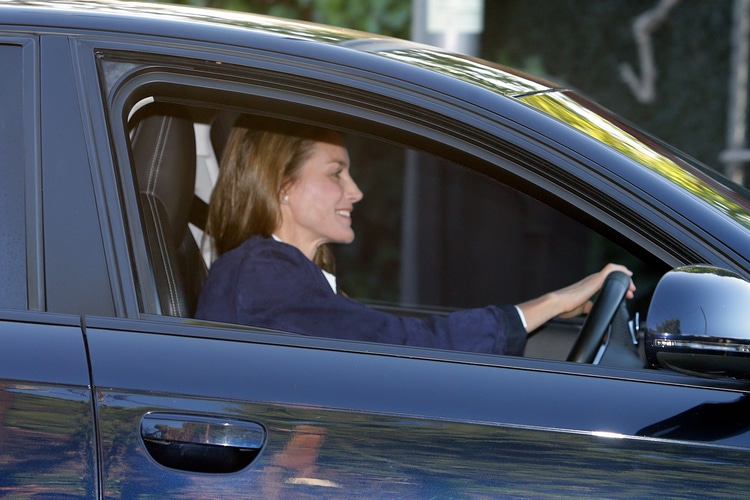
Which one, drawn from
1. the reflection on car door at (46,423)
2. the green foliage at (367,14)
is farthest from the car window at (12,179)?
the green foliage at (367,14)

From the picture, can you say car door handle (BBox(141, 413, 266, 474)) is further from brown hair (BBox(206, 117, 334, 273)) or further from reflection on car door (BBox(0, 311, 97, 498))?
brown hair (BBox(206, 117, 334, 273))

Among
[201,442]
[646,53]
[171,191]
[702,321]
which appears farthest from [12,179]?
[646,53]

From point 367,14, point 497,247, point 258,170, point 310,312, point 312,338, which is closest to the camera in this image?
point 312,338

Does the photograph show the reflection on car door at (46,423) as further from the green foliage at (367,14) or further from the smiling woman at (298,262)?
the green foliage at (367,14)

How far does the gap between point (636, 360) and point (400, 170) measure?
13.2 ft

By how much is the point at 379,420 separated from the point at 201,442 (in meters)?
0.27

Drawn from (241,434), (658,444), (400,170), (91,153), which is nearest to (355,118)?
(91,153)

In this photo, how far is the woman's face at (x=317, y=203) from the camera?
2510mm

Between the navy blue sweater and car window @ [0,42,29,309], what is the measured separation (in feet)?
1.57

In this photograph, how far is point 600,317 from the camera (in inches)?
85.4

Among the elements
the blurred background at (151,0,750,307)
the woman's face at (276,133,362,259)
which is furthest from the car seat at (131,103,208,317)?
the blurred background at (151,0,750,307)

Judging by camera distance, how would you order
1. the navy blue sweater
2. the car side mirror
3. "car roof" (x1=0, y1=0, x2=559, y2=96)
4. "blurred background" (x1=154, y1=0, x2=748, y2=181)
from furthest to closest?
"blurred background" (x1=154, y1=0, x2=748, y2=181)
the navy blue sweater
"car roof" (x1=0, y1=0, x2=559, y2=96)
the car side mirror

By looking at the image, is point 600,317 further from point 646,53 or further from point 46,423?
point 646,53

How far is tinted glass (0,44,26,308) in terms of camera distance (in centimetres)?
178
